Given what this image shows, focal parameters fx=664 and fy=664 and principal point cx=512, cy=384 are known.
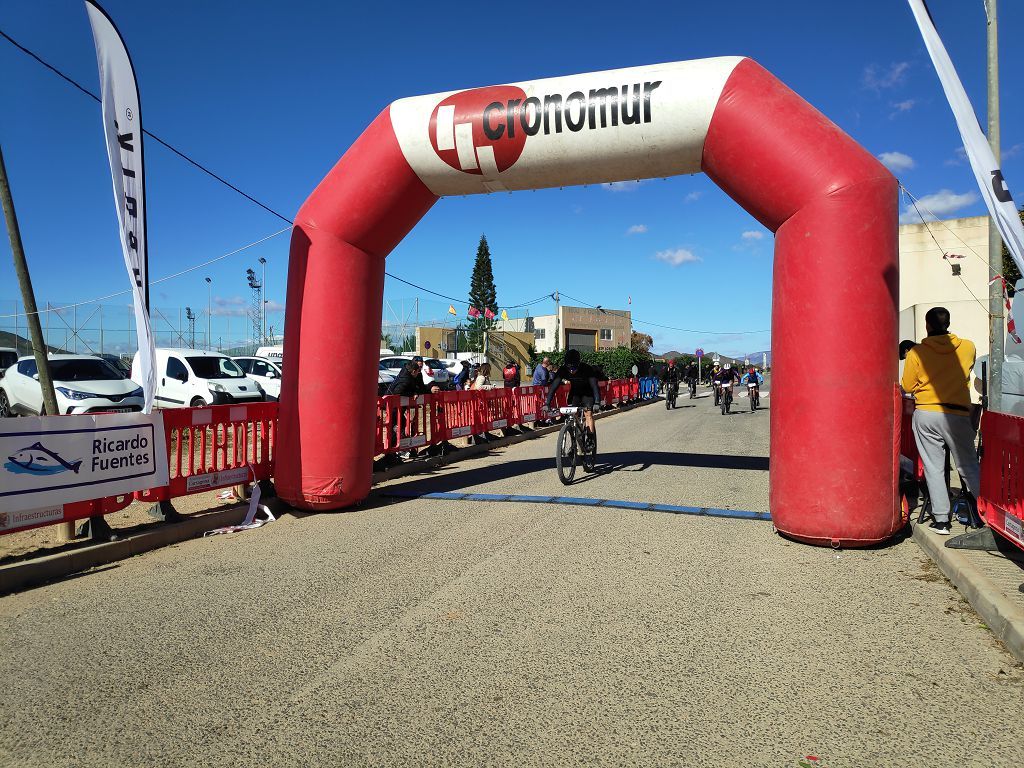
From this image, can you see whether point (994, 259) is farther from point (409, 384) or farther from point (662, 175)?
point (409, 384)

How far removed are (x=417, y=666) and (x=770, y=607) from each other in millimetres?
2316

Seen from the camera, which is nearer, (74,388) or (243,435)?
(243,435)

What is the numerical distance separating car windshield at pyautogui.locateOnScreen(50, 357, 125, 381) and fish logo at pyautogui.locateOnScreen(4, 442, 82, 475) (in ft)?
29.9

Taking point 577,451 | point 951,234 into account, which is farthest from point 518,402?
point 951,234

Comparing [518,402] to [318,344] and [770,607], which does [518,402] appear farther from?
[770,607]

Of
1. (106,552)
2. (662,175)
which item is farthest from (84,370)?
(662,175)

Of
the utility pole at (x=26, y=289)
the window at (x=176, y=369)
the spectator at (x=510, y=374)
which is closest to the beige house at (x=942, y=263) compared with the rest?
the spectator at (x=510, y=374)

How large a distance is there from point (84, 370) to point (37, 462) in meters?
9.81

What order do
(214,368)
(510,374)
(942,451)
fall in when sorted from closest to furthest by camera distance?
(942,451) < (214,368) < (510,374)

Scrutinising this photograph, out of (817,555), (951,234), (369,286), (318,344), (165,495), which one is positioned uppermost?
(951,234)

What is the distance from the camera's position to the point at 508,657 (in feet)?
11.7

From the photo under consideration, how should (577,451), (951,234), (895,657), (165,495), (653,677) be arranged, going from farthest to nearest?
(951,234) → (577,451) → (165,495) → (895,657) → (653,677)

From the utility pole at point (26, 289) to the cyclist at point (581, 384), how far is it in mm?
5939

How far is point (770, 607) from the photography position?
4293 mm
